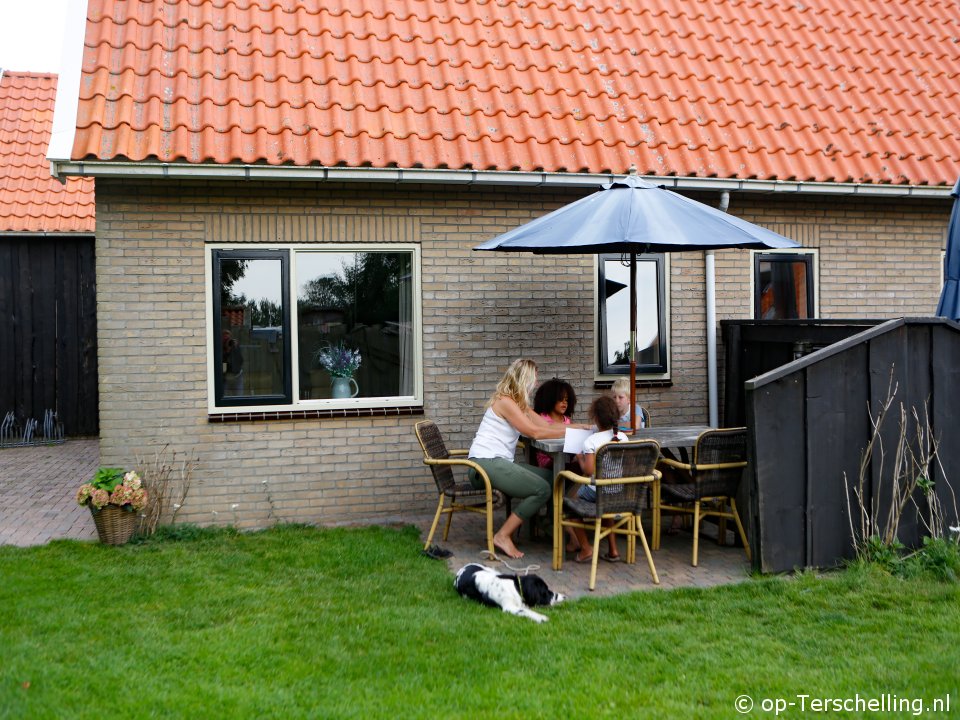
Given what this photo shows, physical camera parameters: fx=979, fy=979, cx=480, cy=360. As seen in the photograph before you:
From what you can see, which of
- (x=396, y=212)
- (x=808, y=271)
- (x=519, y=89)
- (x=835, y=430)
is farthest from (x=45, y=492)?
(x=808, y=271)

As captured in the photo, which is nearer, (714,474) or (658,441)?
(714,474)

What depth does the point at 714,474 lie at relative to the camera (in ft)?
24.1

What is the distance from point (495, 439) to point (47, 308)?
409 inches

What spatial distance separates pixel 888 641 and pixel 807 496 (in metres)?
1.55

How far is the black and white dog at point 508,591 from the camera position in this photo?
6.04 m

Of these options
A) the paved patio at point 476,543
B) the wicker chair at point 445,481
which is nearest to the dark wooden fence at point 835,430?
the paved patio at point 476,543

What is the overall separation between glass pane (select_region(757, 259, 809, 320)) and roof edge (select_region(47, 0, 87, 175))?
6.64m

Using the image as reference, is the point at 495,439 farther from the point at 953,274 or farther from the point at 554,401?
the point at 953,274

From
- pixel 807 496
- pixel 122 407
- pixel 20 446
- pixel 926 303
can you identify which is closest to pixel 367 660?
pixel 807 496

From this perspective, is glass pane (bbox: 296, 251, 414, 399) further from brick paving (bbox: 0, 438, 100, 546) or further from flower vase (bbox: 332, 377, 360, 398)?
brick paving (bbox: 0, 438, 100, 546)

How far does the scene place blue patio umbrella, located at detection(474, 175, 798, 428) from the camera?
6953mm

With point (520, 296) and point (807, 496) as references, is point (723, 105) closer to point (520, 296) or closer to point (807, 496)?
point (520, 296)

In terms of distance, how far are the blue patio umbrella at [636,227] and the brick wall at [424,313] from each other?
1.49 metres

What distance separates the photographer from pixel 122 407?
8375mm
